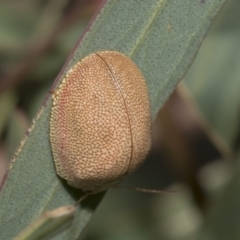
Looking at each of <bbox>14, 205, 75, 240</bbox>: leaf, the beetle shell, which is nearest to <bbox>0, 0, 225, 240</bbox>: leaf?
the beetle shell

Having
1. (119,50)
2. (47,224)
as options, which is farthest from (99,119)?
(47,224)

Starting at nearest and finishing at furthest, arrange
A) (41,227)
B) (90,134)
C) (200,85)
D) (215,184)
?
1. (41,227)
2. (90,134)
3. (200,85)
4. (215,184)

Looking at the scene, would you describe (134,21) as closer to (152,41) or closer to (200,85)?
(152,41)

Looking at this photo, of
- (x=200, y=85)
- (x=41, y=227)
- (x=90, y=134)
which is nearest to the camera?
(x=41, y=227)

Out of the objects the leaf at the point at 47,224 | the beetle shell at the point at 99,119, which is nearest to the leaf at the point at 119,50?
the beetle shell at the point at 99,119

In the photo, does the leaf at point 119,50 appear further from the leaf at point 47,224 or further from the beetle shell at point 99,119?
the leaf at point 47,224

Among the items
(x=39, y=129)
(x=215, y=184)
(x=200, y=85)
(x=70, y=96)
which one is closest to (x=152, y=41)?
(x=70, y=96)

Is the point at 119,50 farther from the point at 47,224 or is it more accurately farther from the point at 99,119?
the point at 47,224
